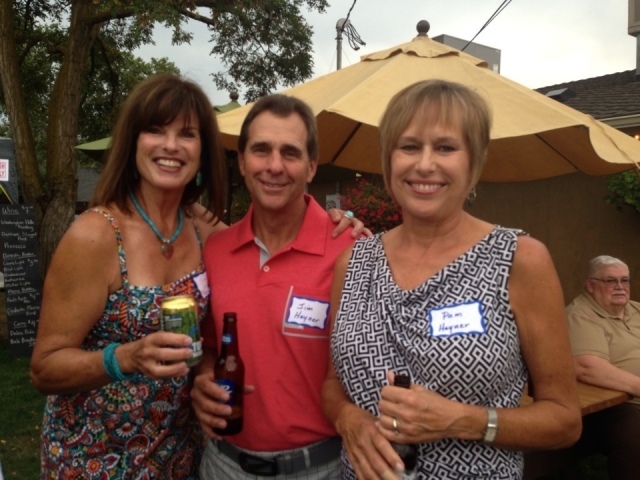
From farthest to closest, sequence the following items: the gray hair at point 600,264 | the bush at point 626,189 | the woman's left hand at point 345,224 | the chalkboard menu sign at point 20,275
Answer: the chalkboard menu sign at point 20,275, the bush at point 626,189, the gray hair at point 600,264, the woman's left hand at point 345,224

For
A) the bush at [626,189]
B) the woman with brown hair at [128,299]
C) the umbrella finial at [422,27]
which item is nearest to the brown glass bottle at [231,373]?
the woman with brown hair at [128,299]

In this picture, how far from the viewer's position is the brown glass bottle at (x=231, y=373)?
→ 6.15 ft

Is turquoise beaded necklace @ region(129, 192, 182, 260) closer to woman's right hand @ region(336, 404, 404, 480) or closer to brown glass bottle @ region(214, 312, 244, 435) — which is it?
brown glass bottle @ region(214, 312, 244, 435)

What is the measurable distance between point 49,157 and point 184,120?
25.2 ft

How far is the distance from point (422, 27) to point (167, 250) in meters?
3.49

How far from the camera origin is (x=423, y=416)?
1.48 meters

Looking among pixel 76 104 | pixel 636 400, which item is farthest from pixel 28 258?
pixel 636 400

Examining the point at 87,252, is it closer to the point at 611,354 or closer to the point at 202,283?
the point at 202,283

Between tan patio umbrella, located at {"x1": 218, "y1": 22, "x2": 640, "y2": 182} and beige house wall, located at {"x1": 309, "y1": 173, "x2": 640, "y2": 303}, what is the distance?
11.3ft

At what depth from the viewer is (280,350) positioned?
2.00 meters

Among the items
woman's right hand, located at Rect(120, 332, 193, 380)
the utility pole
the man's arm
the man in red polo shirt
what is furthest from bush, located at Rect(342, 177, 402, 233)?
the utility pole

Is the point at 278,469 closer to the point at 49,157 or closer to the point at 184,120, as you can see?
the point at 184,120

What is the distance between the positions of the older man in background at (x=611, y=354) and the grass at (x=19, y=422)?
4224mm

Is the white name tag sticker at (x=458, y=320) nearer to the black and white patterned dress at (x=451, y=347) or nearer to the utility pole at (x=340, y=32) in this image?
the black and white patterned dress at (x=451, y=347)
